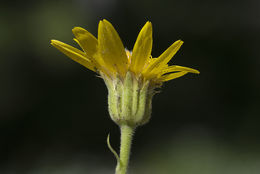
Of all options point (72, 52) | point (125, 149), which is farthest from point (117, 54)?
point (125, 149)

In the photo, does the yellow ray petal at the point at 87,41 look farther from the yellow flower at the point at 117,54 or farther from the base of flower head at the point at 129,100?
the base of flower head at the point at 129,100

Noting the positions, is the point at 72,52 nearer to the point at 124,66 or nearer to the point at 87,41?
the point at 87,41

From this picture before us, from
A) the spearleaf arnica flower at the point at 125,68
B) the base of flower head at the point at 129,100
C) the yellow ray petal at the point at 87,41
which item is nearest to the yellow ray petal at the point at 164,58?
the spearleaf arnica flower at the point at 125,68

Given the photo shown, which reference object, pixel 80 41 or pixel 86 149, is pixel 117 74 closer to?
pixel 80 41

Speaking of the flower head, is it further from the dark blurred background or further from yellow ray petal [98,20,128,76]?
the dark blurred background

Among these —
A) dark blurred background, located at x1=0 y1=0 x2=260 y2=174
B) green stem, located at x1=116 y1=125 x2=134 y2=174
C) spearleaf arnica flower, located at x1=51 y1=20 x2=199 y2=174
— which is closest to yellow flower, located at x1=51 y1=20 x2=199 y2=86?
spearleaf arnica flower, located at x1=51 y1=20 x2=199 y2=174
